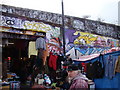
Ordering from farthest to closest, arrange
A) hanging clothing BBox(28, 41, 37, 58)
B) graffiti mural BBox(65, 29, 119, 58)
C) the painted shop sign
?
graffiti mural BBox(65, 29, 119, 58) → the painted shop sign → hanging clothing BBox(28, 41, 37, 58)

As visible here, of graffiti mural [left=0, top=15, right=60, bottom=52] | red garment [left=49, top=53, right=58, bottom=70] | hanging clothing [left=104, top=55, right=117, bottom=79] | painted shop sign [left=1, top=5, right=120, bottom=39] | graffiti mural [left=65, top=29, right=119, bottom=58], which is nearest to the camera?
hanging clothing [left=104, top=55, right=117, bottom=79]

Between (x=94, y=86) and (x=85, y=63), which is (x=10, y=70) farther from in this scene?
(x=94, y=86)

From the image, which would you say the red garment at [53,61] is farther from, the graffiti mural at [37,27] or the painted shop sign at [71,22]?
the painted shop sign at [71,22]

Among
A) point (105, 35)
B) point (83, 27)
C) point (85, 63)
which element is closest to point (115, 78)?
point (85, 63)

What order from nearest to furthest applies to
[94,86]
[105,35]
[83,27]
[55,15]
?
[94,86] → [55,15] → [83,27] → [105,35]

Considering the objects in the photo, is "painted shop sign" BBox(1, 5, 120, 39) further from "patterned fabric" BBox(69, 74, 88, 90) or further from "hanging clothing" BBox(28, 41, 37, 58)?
"patterned fabric" BBox(69, 74, 88, 90)

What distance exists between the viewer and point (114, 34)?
42.5 ft

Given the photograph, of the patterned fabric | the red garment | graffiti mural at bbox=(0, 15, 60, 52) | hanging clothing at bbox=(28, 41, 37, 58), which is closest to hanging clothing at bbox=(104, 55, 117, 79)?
the patterned fabric

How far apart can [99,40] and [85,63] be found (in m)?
5.66

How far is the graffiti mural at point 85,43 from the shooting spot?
406 inches

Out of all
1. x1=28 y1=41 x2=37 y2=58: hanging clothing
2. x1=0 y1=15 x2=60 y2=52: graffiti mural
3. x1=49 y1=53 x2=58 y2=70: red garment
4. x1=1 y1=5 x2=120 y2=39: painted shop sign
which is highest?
x1=1 y1=5 x2=120 y2=39: painted shop sign

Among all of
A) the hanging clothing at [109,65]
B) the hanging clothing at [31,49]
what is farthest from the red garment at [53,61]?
the hanging clothing at [109,65]

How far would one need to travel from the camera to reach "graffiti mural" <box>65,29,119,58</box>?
10.3m

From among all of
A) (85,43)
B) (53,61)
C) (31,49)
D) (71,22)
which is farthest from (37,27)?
(85,43)
